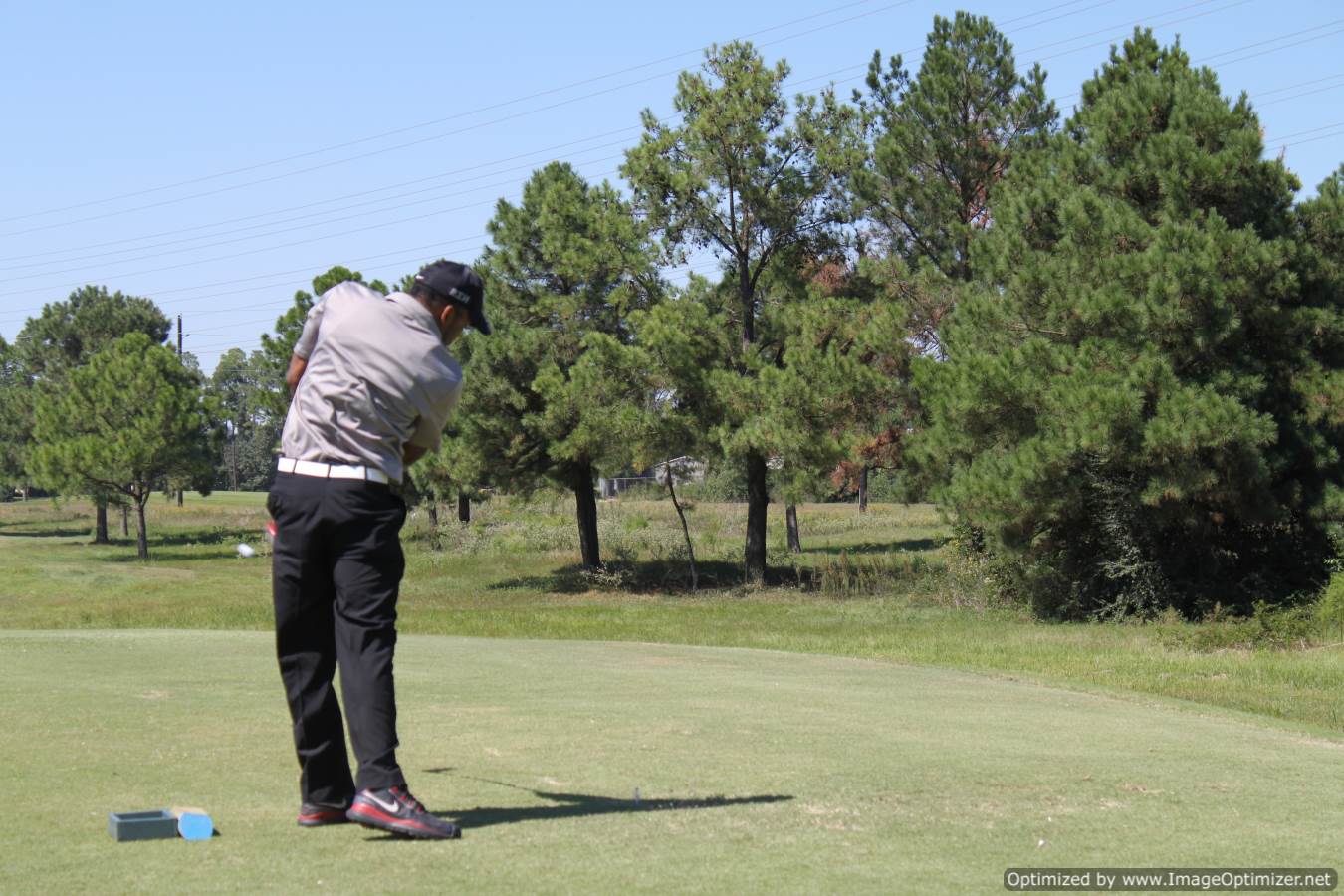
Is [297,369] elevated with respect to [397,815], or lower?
elevated

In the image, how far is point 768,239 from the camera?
134ft

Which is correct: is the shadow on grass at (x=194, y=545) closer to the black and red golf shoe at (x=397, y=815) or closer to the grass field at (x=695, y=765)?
the grass field at (x=695, y=765)

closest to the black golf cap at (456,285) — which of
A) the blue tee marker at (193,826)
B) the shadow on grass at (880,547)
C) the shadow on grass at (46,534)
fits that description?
the blue tee marker at (193,826)

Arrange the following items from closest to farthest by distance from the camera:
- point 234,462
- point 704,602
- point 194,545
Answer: point 704,602 → point 194,545 → point 234,462

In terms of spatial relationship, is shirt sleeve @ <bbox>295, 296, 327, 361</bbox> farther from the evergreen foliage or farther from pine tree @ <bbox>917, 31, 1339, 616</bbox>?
the evergreen foliage

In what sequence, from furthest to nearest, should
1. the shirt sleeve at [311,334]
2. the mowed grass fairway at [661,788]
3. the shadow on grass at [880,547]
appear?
1. the shadow on grass at [880,547]
2. the shirt sleeve at [311,334]
3. the mowed grass fairway at [661,788]

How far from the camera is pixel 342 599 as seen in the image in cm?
547

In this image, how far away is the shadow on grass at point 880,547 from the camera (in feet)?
173

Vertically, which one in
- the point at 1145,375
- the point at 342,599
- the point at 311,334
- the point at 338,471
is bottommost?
the point at 342,599

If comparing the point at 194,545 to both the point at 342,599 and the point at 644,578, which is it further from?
the point at 342,599

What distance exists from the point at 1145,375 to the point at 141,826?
81.0ft

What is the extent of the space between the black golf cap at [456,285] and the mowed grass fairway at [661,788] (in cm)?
205

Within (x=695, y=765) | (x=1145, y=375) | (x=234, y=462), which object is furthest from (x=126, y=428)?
(x=234, y=462)

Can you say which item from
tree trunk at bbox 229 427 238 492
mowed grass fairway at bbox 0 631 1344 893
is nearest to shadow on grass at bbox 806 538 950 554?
mowed grass fairway at bbox 0 631 1344 893
